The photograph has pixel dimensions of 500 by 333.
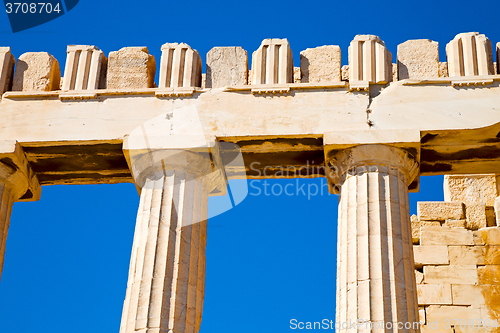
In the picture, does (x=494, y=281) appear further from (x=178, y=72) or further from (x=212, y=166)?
(x=178, y=72)

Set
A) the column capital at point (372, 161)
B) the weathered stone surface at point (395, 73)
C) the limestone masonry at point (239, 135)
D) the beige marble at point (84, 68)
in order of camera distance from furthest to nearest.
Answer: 1. the beige marble at point (84, 68)
2. the weathered stone surface at point (395, 73)
3. the column capital at point (372, 161)
4. the limestone masonry at point (239, 135)

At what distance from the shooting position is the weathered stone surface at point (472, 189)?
23844 mm

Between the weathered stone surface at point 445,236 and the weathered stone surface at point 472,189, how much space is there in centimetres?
130

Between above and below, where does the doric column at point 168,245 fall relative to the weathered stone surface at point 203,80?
below

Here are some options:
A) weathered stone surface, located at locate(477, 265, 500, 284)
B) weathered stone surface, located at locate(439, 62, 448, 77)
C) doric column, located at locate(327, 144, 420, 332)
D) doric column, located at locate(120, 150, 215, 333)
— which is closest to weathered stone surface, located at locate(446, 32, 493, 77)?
weathered stone surface, located at locate(439, 62, 448, 77)

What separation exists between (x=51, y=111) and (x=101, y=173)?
2.10m

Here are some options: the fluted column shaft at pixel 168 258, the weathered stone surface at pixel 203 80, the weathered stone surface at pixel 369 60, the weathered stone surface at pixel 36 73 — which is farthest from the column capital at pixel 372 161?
the weathered stone surface at pixel 36 73

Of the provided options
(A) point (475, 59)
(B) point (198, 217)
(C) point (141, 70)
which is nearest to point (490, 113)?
(A) point (475, 59)

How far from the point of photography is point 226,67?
20.1 m

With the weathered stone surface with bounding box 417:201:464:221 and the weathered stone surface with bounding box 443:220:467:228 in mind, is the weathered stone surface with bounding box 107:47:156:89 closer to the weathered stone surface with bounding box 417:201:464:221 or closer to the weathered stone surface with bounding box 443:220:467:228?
the weathered stone surface with bounding box 417:201:464:221

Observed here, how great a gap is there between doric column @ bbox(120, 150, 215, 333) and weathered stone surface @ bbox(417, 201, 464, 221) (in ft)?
24.3

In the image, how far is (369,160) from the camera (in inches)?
716

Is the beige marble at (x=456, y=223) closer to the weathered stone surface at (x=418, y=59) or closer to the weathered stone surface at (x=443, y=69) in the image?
the weathered stone surface at (x=443, y=69)

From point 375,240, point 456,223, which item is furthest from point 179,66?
point 456,223
